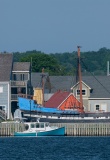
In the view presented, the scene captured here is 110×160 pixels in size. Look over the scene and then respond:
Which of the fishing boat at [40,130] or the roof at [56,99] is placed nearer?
the fishing boat at [40,130]

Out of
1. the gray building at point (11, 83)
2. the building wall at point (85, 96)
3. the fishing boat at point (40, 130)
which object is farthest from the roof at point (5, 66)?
the fishing boat at point (40, 130)

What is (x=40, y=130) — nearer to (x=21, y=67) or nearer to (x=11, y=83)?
(x=11, y=83)

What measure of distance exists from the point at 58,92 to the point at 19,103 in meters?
11.7

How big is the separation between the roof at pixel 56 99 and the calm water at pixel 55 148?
19.7m

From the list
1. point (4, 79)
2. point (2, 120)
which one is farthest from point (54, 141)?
point (4, 79)

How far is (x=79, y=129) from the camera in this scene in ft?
299

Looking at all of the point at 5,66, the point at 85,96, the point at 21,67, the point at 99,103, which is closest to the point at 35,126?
the point at 5,66

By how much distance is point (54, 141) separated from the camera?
275 ft

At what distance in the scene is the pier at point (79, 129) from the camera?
298 feet

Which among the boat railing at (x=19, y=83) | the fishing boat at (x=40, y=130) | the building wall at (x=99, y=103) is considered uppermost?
the boat railing at (x=19, y=83)

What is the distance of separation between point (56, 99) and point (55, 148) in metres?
34.4

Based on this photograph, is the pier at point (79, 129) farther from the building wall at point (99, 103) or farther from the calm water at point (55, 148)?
the building wall at point (99, 103)

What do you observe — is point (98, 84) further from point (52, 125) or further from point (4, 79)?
point (52, 125)

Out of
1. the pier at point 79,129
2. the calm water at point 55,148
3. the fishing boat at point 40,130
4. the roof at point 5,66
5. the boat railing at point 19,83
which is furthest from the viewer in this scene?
the boat railing at point 19,83
